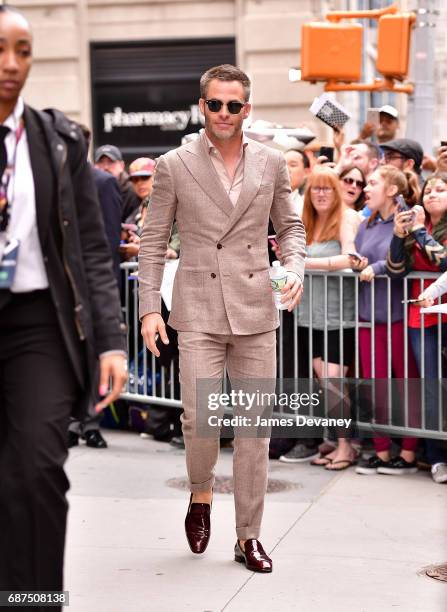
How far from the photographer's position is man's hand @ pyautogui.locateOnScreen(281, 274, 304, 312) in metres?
5.65

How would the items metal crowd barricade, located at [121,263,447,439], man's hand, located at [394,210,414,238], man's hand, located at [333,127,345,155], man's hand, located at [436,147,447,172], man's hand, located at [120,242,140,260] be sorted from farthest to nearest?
1. man's hand, located at [333,127,345,155]
2. man's hand, located at [120,242,140,260]
3. man's hand, located at [436,147,447,172]
4. metal crowd barricade, located at [121,263,447,439]
5. man's hand, located at [394,210,414,238]

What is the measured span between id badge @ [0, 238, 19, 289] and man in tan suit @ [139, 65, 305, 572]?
6.79 feet

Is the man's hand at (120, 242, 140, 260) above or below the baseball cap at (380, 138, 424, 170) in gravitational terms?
below

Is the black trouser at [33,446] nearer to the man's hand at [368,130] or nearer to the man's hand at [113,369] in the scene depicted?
the man's hand at [113,369]

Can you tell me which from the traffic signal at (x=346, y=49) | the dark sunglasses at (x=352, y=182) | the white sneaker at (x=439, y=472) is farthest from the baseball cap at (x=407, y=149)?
the traffic signal at (x=346, y=49)

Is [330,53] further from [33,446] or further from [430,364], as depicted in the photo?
[33,446]

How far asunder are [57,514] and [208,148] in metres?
2.45

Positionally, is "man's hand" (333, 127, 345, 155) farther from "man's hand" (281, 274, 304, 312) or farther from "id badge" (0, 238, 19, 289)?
"id badge" (0, 238, 19, 289)

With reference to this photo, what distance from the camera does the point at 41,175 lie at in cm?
390

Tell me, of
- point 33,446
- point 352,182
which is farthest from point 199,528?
point 352,182

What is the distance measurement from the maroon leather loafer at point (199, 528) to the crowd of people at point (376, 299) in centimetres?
226

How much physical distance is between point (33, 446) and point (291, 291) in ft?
6.68

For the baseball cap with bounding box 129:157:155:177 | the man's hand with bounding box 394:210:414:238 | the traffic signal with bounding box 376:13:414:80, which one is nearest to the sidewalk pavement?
the man's hand with bounding box 394:210:414:238

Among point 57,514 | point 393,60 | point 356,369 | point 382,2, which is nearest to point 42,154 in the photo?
point 57,514
